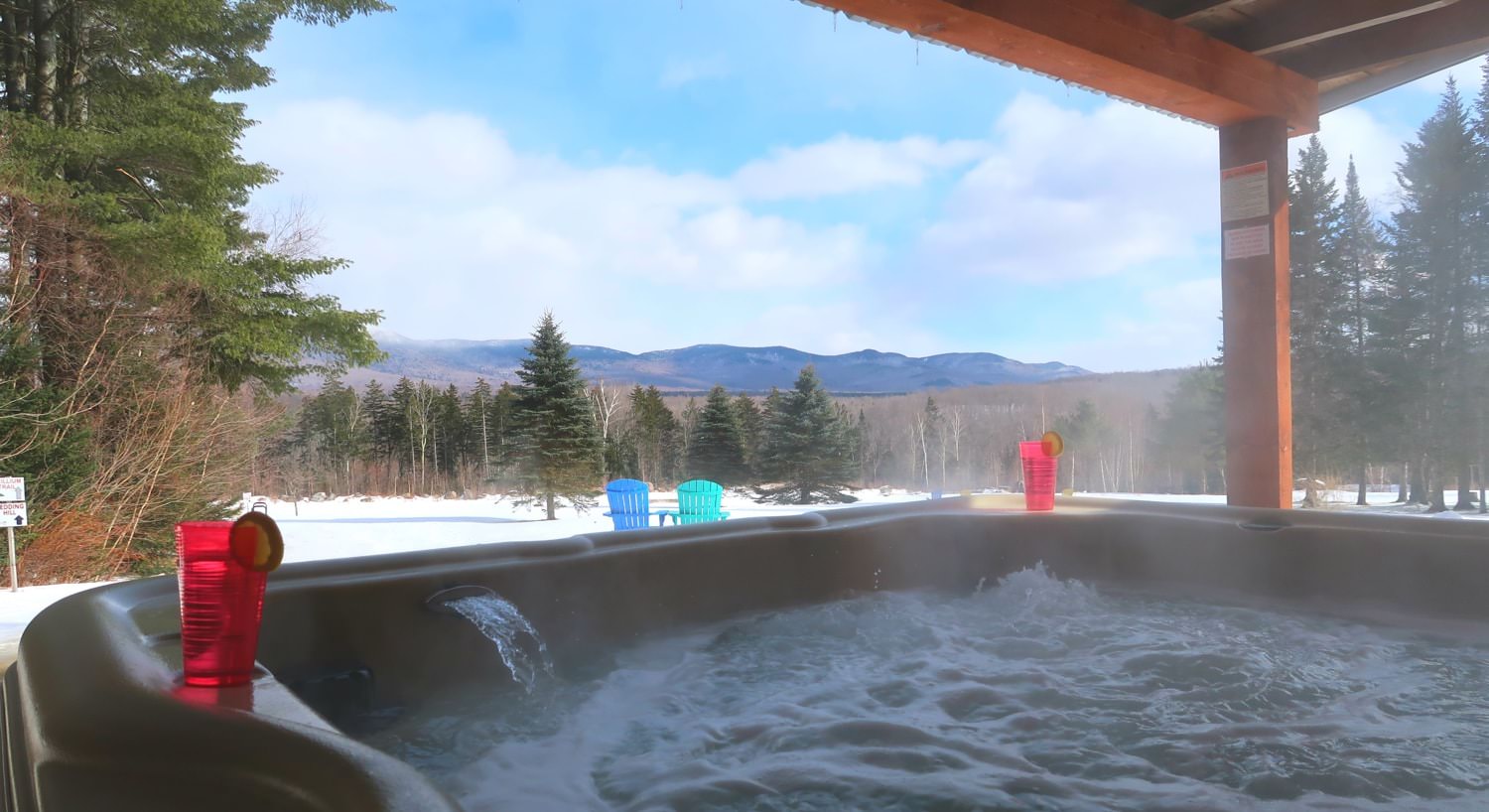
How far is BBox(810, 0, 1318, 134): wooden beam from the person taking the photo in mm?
1789

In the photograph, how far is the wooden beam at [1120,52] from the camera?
1.79 meters

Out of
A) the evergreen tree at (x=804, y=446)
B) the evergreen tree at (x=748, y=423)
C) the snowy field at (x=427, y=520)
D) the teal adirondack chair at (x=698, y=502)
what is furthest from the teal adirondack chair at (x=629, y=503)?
the evergreen tree at (x=804, y=446)

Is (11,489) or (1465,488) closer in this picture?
(11,489)

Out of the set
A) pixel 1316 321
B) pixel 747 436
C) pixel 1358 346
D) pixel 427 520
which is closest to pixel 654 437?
pixel 747 436

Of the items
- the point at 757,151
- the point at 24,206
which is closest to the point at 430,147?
the point at 757,151

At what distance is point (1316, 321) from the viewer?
7617 millimetres

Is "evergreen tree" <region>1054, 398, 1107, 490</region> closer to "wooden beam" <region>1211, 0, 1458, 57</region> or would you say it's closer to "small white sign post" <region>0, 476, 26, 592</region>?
"wooden beam" <region>1211, 0, 1458, 57</region>

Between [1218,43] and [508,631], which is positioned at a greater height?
[1218,43]

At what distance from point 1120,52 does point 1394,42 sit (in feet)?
3.06

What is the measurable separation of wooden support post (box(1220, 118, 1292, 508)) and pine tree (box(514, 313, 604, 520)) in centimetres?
927

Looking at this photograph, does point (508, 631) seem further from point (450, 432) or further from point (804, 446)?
point (804, 446)

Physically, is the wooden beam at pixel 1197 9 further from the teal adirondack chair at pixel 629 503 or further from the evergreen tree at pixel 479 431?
the evergreen tree at pixel 479 431

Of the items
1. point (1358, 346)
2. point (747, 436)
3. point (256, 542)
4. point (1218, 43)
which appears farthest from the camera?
point (747, 436)

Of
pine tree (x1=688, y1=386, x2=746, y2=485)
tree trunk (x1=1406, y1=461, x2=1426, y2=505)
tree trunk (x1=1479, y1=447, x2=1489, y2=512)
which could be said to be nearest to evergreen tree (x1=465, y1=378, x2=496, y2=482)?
pine tree (x1=688, y1=386, x2=746, y2=485)
